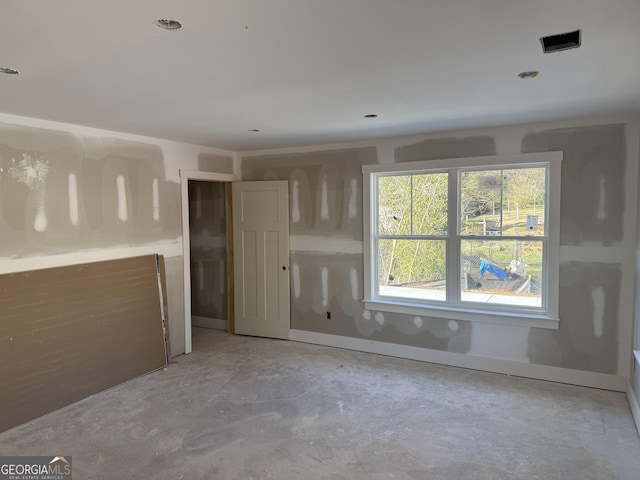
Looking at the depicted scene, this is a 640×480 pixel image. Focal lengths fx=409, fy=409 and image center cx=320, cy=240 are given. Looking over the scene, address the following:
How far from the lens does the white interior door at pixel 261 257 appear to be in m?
5.40

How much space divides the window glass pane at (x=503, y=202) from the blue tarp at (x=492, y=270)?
330 millimetres

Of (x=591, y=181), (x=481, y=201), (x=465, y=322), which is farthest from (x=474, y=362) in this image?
(x=591, y=181)

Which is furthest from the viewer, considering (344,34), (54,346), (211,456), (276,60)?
(54,346)

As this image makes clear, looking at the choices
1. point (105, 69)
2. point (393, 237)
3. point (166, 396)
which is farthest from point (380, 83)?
point (166, 396)

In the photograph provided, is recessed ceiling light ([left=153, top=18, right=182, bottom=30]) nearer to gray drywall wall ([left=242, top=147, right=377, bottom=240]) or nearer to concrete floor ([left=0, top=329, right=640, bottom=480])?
concrete floor ([left=0, top=329, right=640, bottom=480])

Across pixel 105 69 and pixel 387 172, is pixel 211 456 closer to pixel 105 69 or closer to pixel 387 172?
pixel 105 69

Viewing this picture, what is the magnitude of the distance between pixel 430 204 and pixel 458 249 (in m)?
0.59

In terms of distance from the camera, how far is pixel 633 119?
3594 mm

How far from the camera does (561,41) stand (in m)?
1.95

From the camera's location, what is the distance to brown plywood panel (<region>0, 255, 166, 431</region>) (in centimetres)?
330

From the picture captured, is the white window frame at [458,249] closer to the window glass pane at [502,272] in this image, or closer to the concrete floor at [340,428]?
the window glass pane at [502,272]

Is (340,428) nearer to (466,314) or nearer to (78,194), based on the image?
(466,314)

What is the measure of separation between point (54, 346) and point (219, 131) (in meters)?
2.48

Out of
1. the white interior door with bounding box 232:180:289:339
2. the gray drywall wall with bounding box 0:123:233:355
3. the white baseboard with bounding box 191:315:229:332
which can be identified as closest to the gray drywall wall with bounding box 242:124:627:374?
the white interior door with bounding box 232:180:289:339
